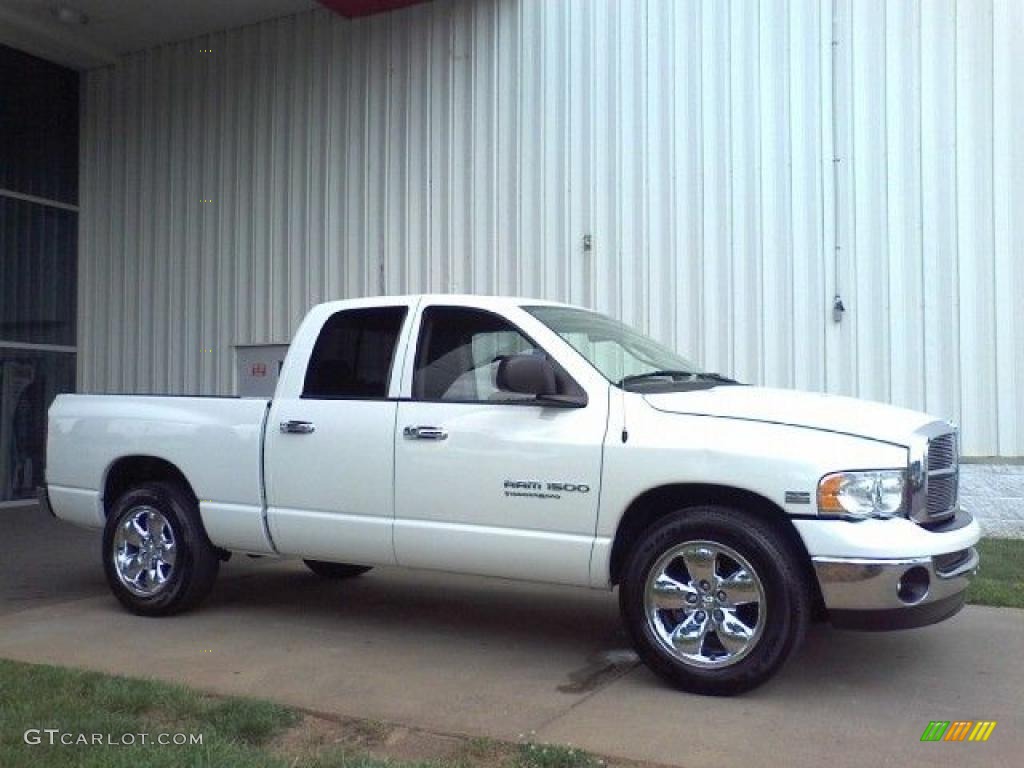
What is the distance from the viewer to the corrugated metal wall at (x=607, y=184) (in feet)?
32.6

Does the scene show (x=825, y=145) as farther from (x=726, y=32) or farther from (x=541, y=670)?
(x=541, y=670)

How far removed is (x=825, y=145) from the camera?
34.1ft

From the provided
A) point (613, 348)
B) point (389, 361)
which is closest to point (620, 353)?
point (613, 348)

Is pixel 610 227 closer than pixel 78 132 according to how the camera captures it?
Yes

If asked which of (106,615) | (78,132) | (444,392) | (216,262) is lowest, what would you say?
(106,615)

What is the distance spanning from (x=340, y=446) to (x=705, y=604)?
93.7 inches

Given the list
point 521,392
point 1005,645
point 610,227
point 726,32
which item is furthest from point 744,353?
point 521,392

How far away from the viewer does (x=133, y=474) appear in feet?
24.2

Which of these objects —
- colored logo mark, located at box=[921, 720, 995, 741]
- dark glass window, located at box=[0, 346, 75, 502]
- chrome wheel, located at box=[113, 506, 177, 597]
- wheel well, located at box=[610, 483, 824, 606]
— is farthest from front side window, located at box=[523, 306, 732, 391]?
dark glass window, located at box=[0, 346, 75, 502]

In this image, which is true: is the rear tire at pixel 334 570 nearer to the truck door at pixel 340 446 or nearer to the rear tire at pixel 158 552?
the rear tire at pixel 158 552

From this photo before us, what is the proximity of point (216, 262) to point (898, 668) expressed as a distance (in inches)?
430

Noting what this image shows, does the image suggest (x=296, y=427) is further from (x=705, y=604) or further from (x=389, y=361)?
(x=705, y=604)

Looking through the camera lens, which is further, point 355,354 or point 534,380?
point 355,354

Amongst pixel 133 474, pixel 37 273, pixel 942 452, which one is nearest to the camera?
pixel 942 452
